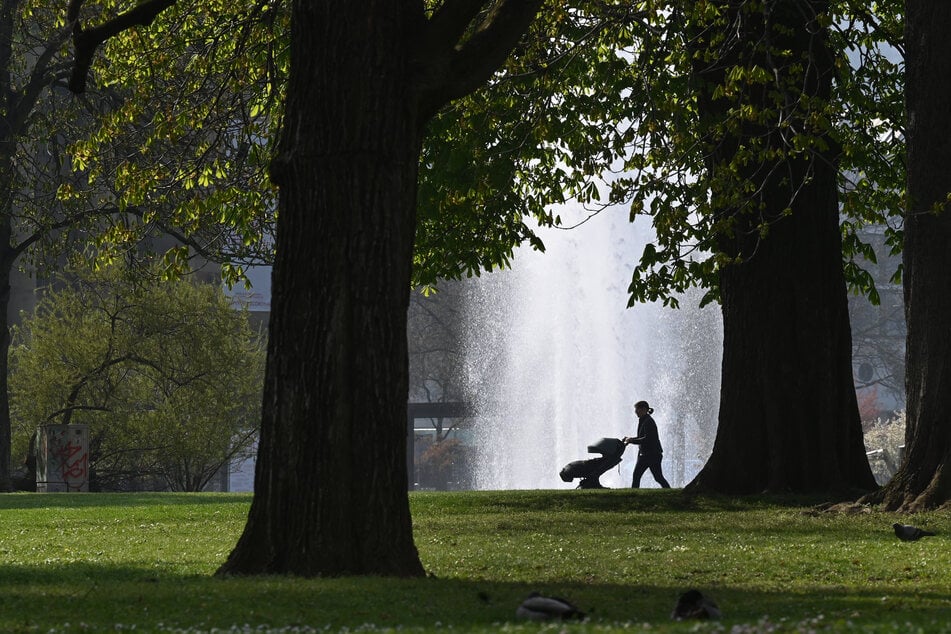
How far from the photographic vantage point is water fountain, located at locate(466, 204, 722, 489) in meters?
45.4

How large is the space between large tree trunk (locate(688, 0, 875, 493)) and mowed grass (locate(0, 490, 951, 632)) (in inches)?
41.6

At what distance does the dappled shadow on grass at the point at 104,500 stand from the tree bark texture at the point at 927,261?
31.3 ft

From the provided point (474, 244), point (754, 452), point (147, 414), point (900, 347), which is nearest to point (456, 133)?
point (474, 244)

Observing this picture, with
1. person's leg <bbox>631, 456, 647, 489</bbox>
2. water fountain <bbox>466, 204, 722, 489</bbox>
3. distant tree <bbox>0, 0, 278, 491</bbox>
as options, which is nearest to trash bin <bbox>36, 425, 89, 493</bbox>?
distant tree <bbox>0, 0, 278, 491</bbox>

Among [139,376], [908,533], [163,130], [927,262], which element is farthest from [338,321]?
[139,376]

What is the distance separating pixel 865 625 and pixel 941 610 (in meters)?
1.15

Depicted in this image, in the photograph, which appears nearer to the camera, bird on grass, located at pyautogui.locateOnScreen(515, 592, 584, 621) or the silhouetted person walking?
bird on grass, located at pyautogui.locateOnScreen(515, 592, 584, 621)

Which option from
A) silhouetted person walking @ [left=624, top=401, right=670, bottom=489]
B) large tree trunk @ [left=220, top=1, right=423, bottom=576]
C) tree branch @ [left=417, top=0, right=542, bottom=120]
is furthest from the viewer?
silhouetted person walking @ [left=624, top=401, right=670, bottom=489]

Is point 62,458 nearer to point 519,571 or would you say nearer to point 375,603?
point 519,571

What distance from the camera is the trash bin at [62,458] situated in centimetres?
3064

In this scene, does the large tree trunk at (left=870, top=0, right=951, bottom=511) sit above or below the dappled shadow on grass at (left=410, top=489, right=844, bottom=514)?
above

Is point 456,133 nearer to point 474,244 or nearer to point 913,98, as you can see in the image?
point 474,244

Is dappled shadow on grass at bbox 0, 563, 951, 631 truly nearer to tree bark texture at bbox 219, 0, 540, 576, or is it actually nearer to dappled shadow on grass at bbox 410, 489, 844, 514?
tree bark texture at bbox 219, 0, 540, 576

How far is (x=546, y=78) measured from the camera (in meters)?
18.0
